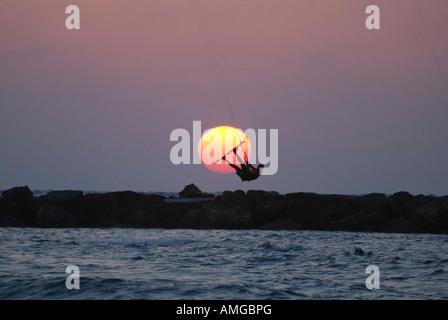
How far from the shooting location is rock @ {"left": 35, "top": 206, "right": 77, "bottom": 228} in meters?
50.2

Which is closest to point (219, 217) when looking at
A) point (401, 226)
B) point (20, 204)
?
point (401, 226)

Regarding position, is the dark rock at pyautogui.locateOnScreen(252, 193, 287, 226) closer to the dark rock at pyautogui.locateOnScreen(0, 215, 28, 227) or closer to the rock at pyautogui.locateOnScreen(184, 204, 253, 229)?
the rock at pyautogui.locateOnScreen(184, 204, 253, 229)

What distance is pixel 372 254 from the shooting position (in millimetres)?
29672

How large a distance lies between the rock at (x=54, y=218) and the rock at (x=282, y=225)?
55.2 feet

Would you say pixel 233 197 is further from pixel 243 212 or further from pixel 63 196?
pixel 63 196

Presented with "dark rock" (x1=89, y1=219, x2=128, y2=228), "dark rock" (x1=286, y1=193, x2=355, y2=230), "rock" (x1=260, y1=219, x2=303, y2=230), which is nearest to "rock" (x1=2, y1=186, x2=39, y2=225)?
"dark rock" (x1=89, y1=219, x2=128, y2=228)

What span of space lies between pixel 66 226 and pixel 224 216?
13601mm

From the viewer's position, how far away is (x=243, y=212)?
51.2 meters

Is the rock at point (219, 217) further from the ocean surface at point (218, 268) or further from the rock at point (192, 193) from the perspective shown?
the ocean surface at point (218, 268)

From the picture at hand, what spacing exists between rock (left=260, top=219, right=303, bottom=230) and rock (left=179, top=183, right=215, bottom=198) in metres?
10.3

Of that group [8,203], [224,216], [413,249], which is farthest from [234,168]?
[8,203]

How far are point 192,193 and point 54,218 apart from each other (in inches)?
582

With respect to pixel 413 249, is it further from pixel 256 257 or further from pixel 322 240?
pixel 256 257

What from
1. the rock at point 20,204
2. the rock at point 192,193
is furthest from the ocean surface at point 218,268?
the rock at point 192,193
